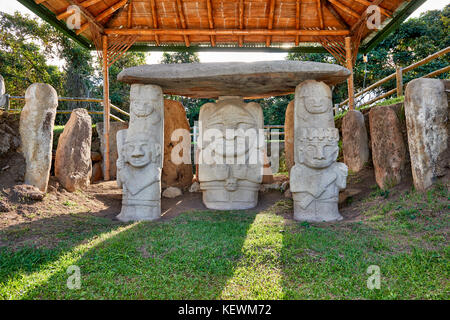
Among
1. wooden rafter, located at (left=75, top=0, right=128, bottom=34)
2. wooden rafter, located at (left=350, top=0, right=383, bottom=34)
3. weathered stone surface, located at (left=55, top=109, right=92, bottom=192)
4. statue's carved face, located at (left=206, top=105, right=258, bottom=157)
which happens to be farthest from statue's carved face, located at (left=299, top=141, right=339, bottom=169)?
wooden rafter, located at (left=75, top=0, right=128, bottom=34)

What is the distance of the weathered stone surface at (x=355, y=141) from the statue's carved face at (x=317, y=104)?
63.3 inches

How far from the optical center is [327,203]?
5.08 m

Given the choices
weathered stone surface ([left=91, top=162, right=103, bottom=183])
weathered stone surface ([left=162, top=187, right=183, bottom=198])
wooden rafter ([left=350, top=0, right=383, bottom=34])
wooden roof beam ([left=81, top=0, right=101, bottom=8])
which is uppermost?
wooden roof beam ([left=81, top=0, right=101, bottom=8])

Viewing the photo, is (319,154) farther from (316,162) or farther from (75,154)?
(75,154)

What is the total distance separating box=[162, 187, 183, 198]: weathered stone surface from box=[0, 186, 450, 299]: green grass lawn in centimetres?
195

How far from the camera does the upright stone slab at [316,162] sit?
5.08 m

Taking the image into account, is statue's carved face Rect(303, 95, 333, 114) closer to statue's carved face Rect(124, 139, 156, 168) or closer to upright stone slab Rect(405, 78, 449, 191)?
upright stone slab Rect(405, 78, 449, 191)

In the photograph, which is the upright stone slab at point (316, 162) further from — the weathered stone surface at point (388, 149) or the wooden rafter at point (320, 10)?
the wooden rafter at point (320, 10)

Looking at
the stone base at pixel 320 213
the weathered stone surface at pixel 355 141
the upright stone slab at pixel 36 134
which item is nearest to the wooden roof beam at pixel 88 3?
the upright stone slab at pixel 36 134

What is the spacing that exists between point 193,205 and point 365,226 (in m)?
3.32

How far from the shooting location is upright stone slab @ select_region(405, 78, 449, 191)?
475cm

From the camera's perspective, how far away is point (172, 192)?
6.84m

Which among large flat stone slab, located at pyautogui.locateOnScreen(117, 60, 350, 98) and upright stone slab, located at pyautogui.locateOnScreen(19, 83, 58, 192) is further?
upright stone slab, located at pyautogui.locateOnScreen(19, 83, 58, 192)

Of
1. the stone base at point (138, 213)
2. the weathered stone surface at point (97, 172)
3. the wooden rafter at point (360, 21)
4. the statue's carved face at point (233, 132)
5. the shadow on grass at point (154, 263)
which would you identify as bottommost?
the shadow on grass at point (154, 263)
